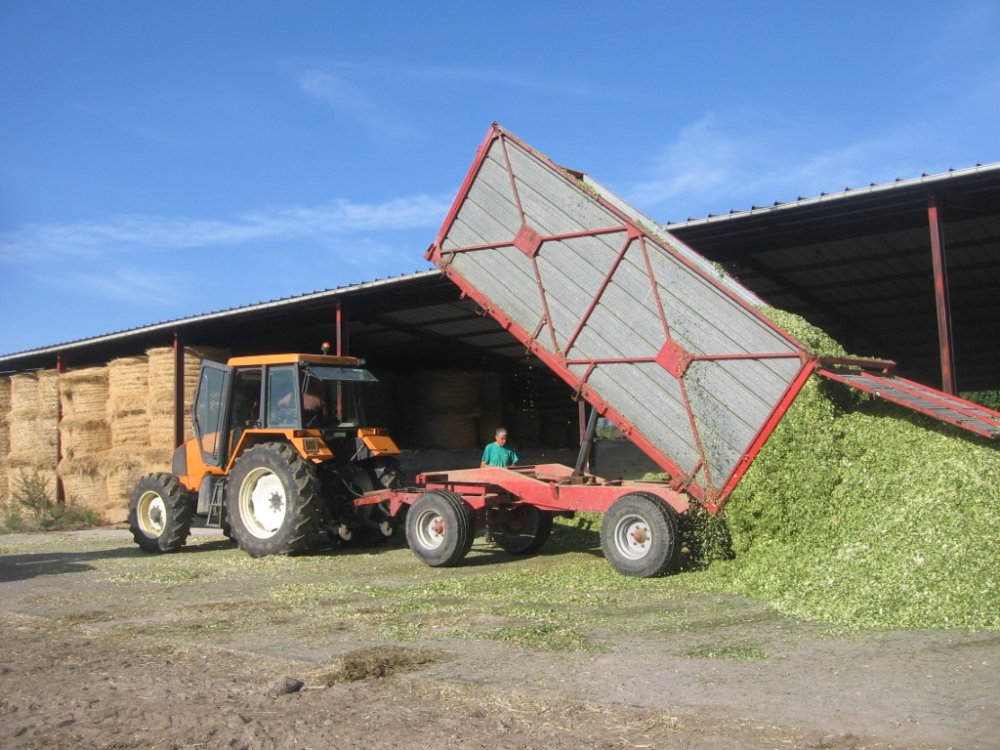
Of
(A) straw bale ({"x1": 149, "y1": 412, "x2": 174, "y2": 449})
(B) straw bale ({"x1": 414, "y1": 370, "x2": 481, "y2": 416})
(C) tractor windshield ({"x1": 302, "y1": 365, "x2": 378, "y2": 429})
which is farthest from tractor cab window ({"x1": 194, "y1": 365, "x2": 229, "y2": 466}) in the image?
(B) straw bale ({"x1": 414, "y1": 370, "x2": 481, "y2": 416})

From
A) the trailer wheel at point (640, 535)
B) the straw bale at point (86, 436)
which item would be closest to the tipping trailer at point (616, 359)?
the trailer wheel at point (640, 535)

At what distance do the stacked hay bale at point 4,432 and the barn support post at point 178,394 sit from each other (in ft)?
19.8

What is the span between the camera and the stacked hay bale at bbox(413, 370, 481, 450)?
19.3 m

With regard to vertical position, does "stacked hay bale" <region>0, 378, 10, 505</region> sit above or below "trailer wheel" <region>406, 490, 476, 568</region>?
above

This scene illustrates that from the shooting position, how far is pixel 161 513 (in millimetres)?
11812

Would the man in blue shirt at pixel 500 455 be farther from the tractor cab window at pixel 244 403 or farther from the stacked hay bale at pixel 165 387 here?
the stacked hay bale at pixel 165 387

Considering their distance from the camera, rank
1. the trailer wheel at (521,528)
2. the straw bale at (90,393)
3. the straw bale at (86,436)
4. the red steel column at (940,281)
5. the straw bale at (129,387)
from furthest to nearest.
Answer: the straw bale at (90,393) < the straw bale at (86,436) < the straw bale at (129,387) < the trailer wheel at (521,528) < the red steel column at (940,281)

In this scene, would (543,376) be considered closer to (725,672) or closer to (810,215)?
(810,215)

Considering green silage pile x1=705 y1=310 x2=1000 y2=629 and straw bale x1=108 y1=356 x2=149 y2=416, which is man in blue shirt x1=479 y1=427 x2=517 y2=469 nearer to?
green silage pile x1=705 y1=310 x2=1000 y2=629

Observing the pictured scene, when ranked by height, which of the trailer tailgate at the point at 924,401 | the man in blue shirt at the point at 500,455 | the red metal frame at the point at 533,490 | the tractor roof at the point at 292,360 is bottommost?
the red metal frame at the point at 533,490

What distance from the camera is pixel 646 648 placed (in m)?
5.53

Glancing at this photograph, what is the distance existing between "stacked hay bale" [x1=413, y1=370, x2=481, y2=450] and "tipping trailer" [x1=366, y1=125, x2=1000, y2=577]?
8.80 metres

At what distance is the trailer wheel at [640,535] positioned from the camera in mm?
7883

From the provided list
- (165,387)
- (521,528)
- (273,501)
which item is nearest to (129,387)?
(165,387)
